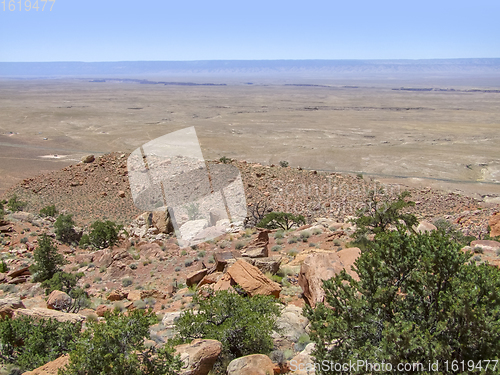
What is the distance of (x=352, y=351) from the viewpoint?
→ 4.92 m

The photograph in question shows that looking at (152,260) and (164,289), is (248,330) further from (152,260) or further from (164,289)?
(152,260)

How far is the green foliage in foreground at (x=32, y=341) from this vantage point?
21.2 ft

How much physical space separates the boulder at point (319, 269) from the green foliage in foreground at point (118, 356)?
370 cm

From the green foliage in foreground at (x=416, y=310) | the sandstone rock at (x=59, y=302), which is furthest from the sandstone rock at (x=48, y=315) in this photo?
the green foliage in foreground at (x=416, y=310)

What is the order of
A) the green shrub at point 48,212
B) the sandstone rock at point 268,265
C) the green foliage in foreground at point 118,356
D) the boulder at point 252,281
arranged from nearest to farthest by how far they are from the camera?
the green foliage in foreground at point 118,356, the boulder at point 252,281, the sandstone rock at point 268,265, the green shrub at point 48,212

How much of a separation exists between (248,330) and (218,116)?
8564 centimetres

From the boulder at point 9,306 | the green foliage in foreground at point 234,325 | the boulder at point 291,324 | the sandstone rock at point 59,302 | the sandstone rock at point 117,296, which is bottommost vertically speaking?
the sandstone rock at point 117,296

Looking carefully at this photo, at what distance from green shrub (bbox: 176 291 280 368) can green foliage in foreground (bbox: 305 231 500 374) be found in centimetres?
130

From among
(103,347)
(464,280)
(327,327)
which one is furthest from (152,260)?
(464,280)

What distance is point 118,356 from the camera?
5.21 m

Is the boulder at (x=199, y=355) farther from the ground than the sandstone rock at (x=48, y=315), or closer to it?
farther from the ground

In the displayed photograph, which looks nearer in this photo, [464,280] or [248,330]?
[464,280]

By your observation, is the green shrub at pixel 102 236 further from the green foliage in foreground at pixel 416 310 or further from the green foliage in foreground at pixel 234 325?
the green foliage in foreground at pixel 416 310

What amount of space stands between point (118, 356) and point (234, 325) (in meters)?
2.13
